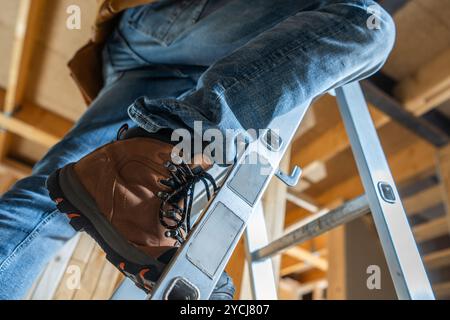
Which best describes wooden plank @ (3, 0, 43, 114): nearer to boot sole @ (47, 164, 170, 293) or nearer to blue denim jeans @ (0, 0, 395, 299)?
blue denim jeans @ (0, 0, 395, 299)

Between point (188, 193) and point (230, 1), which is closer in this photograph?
point (188, 193)

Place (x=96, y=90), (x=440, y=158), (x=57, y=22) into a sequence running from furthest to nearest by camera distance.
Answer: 1. (x=440, y=158)
2. (x=57, y=22)
3. (x=96, y=90)

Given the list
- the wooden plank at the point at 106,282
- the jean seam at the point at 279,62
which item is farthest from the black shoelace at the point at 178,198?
the wooden plank at the point at 106,282

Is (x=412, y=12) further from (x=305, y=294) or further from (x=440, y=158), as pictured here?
(x=305, y=294)

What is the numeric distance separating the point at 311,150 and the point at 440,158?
0.79 meters

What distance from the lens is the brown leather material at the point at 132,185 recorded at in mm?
556

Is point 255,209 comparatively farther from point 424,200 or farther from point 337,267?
point 424,200

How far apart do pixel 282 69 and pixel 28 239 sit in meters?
0.55

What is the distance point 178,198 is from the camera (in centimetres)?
59

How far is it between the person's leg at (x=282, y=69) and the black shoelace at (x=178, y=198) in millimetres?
68

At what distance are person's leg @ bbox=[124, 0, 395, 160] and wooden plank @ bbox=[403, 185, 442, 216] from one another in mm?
2733

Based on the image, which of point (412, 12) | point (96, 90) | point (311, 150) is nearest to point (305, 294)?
point (311, 150)

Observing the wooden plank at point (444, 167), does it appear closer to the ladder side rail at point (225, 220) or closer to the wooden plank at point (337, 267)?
the wooden plank at point (337, 267)
